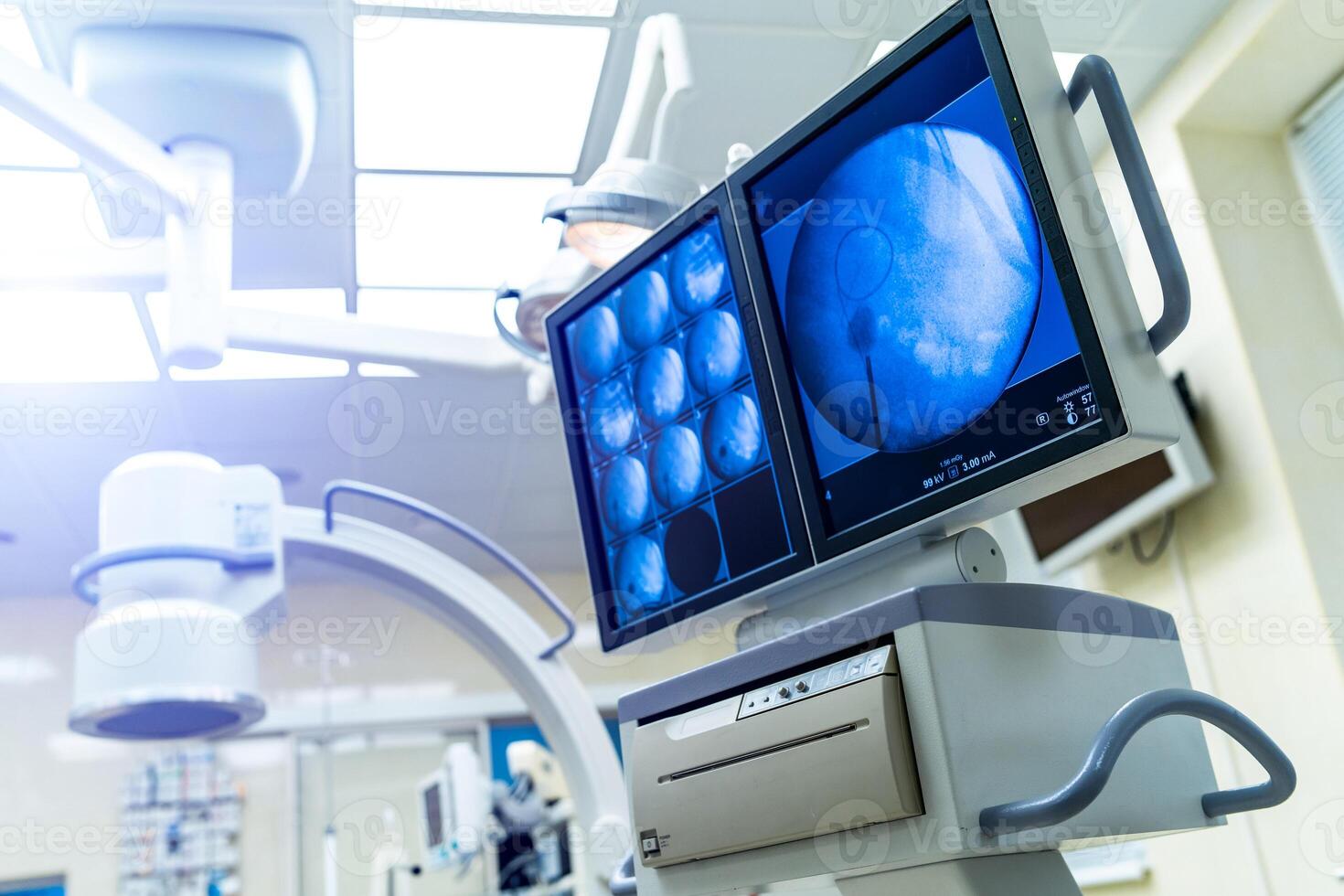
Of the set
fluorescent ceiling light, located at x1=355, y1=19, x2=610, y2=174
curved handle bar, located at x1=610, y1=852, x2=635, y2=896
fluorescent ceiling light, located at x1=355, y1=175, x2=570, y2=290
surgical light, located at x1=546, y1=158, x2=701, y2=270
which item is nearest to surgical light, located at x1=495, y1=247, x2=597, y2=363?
surgical light, located at x1=546, y1=158, x2=701, y2=270

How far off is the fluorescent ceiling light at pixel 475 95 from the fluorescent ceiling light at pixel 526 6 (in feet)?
0.15

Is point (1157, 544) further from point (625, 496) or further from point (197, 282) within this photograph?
point (197, 282)

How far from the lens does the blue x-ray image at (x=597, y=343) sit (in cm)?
156

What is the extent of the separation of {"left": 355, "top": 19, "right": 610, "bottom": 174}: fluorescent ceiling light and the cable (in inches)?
75.9

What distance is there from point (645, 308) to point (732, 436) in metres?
0.24

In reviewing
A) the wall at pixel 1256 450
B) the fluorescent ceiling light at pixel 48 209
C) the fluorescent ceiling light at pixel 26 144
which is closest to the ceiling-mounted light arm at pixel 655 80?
the fluorescent ceiling light at pixel 26 144

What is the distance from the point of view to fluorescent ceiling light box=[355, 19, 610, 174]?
109 inches

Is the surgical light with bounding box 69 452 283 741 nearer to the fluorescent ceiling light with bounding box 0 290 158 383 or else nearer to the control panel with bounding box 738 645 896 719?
the control panel with bounding box 738 645 896 719

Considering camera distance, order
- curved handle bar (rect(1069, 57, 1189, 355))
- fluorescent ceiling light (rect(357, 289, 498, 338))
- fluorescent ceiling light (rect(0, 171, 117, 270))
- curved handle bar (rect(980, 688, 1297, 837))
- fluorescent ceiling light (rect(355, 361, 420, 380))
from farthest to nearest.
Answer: fluorescent ceiling light (rect(355, 361, 420, 380)) → fluorescent ceiling light (rect(357, 289, 498, 338)) → fluorescent ceiling light (rect(0, 171, 117, 270)) → curved handle bar (rect(1069, 57, 1189, 355)) → curved handle bar (rect(980, 688, 1297, 837))

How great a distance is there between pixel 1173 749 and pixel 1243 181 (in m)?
2.57

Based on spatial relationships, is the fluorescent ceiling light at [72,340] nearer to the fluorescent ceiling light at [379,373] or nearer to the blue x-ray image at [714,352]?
the fluorescent ceiling light at [379,373]

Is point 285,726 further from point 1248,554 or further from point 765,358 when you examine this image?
point 765,358

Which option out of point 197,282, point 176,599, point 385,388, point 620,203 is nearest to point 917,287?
point 620,203

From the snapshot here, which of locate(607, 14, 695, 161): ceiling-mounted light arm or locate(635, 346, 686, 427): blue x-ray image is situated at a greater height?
locate(607, 14, 695, 161): ceiling-mounted light arm
